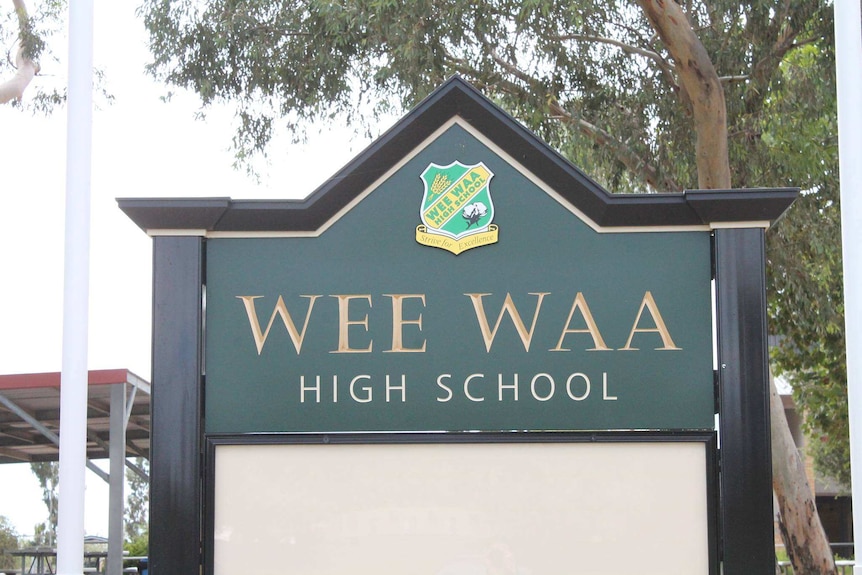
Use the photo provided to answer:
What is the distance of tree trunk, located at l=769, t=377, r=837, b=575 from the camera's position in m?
15.6

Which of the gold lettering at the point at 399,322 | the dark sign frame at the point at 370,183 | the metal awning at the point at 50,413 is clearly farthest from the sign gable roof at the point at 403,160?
the metal awning at the point at 50,413

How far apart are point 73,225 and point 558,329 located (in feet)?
9.06

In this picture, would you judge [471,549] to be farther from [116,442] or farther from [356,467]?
[116,442]

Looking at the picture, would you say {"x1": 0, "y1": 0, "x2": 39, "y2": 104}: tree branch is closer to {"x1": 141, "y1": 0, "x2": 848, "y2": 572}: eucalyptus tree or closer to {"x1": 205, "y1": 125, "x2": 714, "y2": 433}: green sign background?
{"x1": 141, "y1": 0, "x2": 848, "y2": 572}: eucalyptus tree

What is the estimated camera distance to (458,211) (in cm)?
659

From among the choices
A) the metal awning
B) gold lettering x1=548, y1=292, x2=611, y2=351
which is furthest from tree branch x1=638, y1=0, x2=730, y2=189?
gold lettering x1=548, y1=292, x2=611, y2=351

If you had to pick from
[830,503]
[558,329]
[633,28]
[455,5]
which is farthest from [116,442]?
[830,503]

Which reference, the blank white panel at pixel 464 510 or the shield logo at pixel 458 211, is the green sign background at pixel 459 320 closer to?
the shield logo at pixel 458 211

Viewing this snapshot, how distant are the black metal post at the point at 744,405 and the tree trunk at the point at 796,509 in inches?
378

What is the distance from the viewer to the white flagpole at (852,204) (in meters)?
6.38

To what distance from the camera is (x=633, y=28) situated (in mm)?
16172

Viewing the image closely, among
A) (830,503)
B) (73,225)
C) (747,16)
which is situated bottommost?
(830,503)

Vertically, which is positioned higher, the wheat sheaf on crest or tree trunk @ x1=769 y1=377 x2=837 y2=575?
the wheat sheaf on crest

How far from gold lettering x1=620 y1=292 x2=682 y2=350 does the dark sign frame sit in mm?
286
